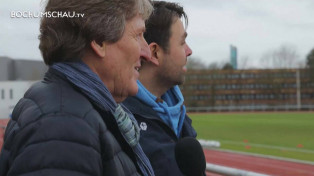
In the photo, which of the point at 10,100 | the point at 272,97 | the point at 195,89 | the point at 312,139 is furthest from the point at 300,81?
the point at 312,139

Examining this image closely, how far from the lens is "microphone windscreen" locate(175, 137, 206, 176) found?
216 cm

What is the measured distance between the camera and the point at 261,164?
39.5 ft

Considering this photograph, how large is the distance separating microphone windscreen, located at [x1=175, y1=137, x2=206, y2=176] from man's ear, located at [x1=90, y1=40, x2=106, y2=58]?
87 centimetres

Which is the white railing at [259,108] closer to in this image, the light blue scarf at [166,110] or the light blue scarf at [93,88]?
the light blue scarf at [166,110]

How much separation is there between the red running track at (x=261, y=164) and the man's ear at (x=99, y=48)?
9.81 m

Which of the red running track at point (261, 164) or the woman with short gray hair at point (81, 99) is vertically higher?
the woman with short gray hair at point (81, 99)

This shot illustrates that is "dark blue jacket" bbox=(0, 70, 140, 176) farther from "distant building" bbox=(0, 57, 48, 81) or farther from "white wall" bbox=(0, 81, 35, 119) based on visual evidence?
"white wall" bbox=(0, 81, 35, 119)

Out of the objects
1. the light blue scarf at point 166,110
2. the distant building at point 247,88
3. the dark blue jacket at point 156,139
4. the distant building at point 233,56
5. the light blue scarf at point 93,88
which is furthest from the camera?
the distant building at point 233,56

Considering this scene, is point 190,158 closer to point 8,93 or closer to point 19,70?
point 8,93

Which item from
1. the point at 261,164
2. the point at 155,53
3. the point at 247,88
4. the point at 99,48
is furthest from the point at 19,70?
the point at 99,48

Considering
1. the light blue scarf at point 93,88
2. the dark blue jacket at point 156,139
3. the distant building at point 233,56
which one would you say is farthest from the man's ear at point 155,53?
the distant building at point 233,56

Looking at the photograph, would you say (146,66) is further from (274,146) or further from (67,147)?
(274,146)

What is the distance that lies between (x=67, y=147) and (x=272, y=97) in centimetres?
7199

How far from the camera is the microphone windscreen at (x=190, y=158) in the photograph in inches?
85.0
